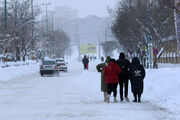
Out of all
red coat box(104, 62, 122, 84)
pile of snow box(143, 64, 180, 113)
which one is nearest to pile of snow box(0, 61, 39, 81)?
pile of snow box(143, 64, 180, 113)

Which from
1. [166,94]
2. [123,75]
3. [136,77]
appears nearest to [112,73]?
[123,75]

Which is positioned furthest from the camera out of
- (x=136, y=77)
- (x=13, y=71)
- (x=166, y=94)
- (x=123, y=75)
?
(x=13, y=71)

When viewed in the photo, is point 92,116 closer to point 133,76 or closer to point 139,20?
point 133,76

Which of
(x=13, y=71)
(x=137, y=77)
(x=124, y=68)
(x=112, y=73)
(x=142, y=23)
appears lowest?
(x=13, y=71)

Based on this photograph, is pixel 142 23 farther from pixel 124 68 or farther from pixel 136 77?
pixel 136 77

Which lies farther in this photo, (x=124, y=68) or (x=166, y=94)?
(x=166, y=94)

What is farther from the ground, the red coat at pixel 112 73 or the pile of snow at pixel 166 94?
the red coat at pixel 112 73

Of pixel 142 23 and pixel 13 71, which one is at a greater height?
pixel 142 23

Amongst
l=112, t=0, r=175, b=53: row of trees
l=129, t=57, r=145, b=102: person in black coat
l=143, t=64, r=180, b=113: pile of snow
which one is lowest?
l=143, t=64, r=180, b=113: pile of snow

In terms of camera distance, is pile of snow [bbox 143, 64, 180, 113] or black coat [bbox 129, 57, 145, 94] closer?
pile of snow [bbox 143, 64, 180, 113]

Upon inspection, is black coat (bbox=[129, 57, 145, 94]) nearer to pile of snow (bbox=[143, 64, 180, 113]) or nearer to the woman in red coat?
the woman in red coat

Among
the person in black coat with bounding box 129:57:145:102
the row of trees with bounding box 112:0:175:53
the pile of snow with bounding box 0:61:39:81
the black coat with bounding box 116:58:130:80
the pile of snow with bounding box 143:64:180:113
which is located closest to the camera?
the pile of snow with bounding box 143:64:180:113

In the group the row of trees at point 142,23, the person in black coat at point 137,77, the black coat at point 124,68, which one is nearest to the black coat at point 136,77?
the person in black coat at point 137,77

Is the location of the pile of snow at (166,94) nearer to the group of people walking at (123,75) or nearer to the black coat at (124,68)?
the group of people walking at (123,75)
